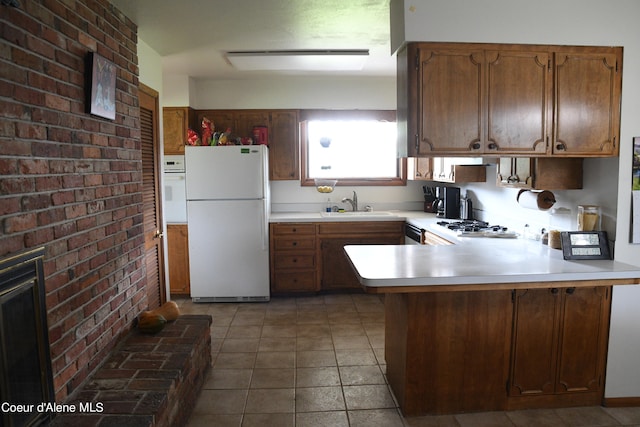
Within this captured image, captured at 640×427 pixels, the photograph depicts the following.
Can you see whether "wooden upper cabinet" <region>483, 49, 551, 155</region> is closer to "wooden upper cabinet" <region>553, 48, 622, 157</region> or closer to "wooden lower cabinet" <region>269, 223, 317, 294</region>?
"wooden upper cabinet" <region>553, 48, 622, 157</region>

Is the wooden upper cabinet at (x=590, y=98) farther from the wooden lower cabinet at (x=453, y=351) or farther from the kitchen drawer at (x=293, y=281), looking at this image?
the kitchen drawer at (x=293, y=281)

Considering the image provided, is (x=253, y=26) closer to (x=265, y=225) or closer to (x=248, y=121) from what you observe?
(x=248, y=121)

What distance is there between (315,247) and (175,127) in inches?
78.5

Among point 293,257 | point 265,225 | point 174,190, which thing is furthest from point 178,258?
point 293,257

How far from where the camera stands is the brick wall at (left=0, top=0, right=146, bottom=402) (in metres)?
1.69

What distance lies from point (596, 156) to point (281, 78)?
11.3 feet

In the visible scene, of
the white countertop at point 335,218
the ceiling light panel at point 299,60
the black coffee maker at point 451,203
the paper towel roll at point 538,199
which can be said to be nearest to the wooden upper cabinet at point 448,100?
the paper towel roll at point 538,199

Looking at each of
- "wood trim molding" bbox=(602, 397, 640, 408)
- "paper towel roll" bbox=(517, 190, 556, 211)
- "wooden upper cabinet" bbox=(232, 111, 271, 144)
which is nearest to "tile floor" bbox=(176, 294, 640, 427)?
"wood trim molding" bbox=(602, 397, 640, 408)

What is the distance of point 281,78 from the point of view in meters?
5.05

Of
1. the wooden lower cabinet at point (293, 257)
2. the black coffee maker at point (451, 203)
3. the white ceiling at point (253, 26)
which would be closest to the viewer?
the white ceiling at point (253, 26)

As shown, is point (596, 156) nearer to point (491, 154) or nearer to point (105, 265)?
point (491, 154)

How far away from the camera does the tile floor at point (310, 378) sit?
2469 millimetres

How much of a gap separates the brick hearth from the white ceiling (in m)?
2.07

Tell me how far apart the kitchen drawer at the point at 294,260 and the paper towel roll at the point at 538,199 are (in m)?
2.27
